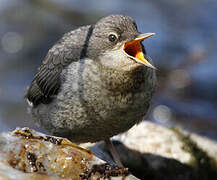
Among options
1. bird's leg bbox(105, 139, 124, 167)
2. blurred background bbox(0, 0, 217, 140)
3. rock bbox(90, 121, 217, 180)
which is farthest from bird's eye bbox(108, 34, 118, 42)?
blurred background bbox(0, 0, 217, 140)

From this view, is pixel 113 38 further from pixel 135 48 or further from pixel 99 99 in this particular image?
pixel 99 99

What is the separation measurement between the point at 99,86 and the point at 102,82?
51mm

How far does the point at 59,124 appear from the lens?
4.57 meters

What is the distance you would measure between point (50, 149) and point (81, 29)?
1.88 meters

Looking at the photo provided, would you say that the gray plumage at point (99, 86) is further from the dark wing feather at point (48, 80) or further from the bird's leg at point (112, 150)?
the bird's leg at point (112, 150)

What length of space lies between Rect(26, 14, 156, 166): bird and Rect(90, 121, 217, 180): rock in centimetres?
82

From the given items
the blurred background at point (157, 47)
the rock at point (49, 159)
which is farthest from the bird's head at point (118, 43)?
the blurred background at point (157, 47)

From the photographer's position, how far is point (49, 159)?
3252 millimetres

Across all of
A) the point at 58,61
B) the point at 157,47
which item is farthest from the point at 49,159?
the point at 157,47

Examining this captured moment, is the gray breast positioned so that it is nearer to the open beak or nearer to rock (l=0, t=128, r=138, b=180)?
the open beak

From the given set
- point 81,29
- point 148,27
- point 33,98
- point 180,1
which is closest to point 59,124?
point 33,98

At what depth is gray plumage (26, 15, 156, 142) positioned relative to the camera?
4.17 m

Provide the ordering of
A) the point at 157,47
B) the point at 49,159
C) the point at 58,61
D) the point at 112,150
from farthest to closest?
the point at 157,47 → the point at 112,150 → the point at 58,61 → the point at 49,159

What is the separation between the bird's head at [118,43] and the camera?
401 cm
